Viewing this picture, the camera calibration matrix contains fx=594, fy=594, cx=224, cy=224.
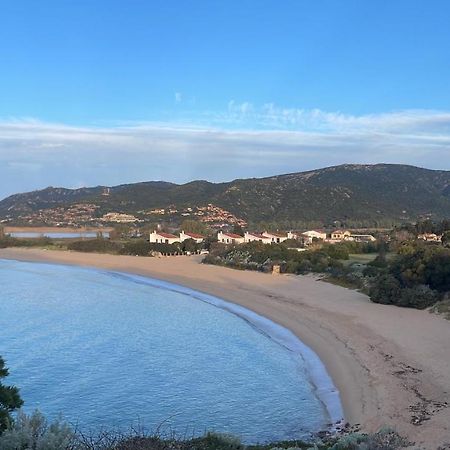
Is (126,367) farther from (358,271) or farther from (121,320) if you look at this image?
(358,271)

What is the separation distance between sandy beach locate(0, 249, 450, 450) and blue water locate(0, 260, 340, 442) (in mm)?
678

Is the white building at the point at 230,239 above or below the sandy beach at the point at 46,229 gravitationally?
above

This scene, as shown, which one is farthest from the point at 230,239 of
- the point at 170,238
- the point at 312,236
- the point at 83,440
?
the point at 83,440

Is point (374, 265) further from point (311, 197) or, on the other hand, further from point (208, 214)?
point (311, 197)

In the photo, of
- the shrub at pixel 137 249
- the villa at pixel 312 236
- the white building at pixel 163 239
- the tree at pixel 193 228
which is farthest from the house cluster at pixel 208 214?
the shrub at pixel 137 249

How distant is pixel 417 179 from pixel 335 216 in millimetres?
27070

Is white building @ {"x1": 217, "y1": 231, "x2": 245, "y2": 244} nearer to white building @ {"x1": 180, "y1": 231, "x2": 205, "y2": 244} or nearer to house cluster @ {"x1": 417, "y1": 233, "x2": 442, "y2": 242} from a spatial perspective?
white building @ {"x1": 180, "y1": 231, "x2": 205, "y2": 244}

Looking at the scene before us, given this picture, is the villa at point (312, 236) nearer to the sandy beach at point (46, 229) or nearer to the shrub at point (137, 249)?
the shrub at point (137, 249)

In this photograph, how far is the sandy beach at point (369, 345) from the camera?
11203 mm

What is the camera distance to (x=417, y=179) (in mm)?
108312

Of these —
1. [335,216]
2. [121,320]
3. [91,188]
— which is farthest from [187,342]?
[91,188]

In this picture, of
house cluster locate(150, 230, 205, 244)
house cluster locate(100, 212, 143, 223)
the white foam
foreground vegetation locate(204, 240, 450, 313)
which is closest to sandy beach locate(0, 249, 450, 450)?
the white foam

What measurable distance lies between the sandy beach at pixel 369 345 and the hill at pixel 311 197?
5247 centimetres

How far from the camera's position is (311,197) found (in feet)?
319
